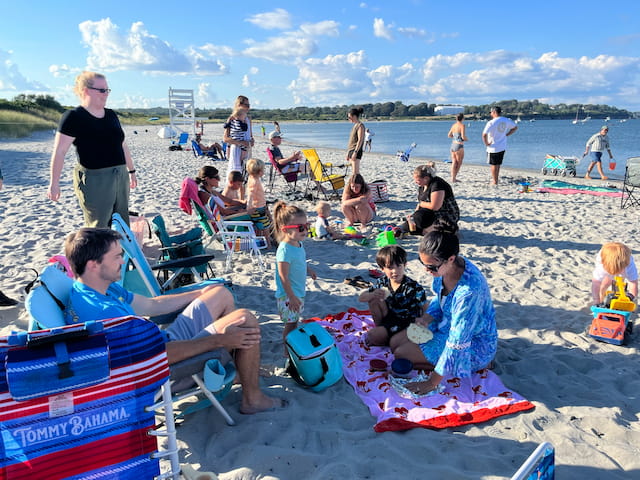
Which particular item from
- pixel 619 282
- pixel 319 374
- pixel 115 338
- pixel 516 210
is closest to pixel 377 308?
pixel 319 374

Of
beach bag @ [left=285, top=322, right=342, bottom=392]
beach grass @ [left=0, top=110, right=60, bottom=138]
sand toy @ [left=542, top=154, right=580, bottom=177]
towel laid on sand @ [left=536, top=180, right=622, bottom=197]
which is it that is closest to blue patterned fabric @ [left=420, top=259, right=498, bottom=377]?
beach bag @ [left=285, top=322, right=342, bottom=392]

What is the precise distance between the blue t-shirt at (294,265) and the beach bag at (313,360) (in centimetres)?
45

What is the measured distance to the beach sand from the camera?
2287mm

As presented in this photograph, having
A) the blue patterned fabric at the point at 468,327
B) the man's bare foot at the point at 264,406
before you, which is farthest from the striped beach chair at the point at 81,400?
the blue patterned fabric at the point at 468,327

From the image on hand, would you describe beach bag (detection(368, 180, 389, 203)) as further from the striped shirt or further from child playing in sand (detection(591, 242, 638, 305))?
the striped shirt

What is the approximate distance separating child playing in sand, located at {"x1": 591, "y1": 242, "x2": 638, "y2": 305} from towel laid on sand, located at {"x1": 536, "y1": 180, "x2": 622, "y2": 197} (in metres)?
6.81

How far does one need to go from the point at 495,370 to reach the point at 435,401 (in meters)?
0.65

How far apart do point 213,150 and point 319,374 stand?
56.2ft

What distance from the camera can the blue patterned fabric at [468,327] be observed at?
2688mm

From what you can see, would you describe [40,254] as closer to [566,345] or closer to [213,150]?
[566,345]

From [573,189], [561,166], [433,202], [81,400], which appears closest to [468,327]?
[81,400]

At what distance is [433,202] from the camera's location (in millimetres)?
5871

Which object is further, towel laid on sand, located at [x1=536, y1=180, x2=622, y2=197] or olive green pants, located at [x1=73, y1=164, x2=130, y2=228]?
towel laid on sand, located at [x1=536, y1=180, x2=622, y2=197]

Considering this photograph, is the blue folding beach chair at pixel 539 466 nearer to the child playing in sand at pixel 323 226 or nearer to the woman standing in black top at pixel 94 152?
the woman standing in black top at pixel 94 152
